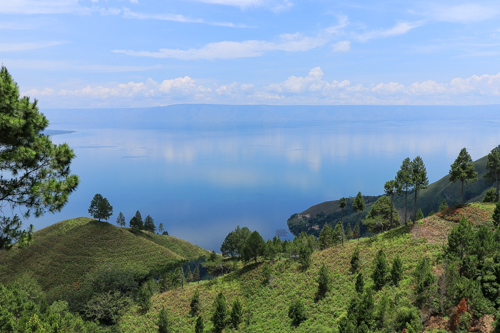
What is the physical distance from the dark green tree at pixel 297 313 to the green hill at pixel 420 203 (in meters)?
105

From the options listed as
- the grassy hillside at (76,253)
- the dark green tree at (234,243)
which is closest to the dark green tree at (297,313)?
the dark green tree at (234,243)

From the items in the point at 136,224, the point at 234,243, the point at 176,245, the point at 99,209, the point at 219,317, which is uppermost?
the point at 99,209

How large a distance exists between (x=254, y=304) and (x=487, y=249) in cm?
2675

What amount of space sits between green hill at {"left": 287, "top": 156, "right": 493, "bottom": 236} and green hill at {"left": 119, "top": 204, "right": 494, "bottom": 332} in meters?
90.9

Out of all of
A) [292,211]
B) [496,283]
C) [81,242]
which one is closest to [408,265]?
[496,283]

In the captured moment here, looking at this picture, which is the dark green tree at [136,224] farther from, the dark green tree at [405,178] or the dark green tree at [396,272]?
the dark green tree at [396,272]

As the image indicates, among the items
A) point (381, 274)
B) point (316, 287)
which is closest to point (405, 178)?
point (381, 274)

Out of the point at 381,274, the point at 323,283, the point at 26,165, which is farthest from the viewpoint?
the point at 323,283

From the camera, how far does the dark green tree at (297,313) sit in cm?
3027

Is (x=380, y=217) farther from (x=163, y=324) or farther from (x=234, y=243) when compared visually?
(x=163, y=324)

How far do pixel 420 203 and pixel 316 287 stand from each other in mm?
122412

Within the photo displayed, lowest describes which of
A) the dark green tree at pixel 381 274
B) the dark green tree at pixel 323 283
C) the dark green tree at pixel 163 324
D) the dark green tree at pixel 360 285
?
the dark green tree at pixel 163 324

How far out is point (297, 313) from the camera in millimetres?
30469

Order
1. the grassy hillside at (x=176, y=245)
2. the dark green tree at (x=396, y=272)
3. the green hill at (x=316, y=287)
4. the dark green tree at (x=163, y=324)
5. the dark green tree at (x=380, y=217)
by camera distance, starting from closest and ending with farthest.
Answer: the green hill at (x=316, y=287) → the dark green tree at (x=396, y=272) → the dark green tree at (x=163, y=324) → the dark green tree at (x=380, y=217) → the grassy hillside at (x=176, y=245)
